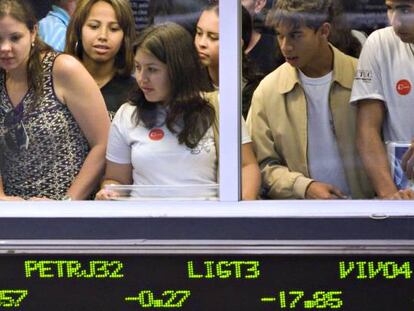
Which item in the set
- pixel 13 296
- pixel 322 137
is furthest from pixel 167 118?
pixel 13 296

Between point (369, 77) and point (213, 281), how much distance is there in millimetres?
902

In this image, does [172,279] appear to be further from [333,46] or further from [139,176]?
[333,46]

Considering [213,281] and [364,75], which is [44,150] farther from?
[364,75]

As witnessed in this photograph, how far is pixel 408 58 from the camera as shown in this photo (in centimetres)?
452

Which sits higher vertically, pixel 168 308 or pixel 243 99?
pixel 243 99

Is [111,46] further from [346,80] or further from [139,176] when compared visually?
[346,80]

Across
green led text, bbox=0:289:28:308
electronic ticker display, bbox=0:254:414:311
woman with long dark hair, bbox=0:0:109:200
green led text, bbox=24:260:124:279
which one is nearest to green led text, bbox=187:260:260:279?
electronic ticker display, bbox=0:254:414:311

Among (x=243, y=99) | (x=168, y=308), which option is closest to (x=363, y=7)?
(x=243, y=99)

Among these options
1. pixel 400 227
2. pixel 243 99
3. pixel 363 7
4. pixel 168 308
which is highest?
pixel 363 7

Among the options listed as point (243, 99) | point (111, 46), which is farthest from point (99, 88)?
point (243, 99)

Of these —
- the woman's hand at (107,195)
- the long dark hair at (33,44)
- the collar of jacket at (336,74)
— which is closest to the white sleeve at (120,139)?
the woman's hand at (107,195)

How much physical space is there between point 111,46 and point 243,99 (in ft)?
1.68

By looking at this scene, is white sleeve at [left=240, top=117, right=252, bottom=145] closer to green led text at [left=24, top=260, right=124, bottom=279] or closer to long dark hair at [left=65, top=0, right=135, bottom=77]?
long dark hair at [left=65, top=0, right=135, bottom=77]

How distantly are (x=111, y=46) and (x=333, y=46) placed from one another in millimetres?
789
